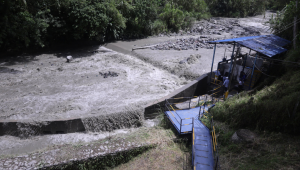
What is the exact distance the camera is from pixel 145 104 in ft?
37.4

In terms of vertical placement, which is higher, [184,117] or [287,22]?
[287,22]

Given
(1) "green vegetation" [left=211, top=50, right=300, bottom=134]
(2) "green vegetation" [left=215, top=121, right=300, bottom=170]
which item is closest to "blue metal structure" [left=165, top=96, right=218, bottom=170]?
(2) "green vegetation" [left=215, top=121, right=300, bottom=170]

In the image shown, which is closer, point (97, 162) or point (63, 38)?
point (97, 162)

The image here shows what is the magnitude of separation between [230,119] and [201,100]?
11.1 ft

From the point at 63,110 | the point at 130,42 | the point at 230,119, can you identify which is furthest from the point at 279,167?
the point at 130,42

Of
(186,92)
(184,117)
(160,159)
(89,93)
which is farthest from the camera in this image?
(186,92)

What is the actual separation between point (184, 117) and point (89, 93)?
6144 millimetres

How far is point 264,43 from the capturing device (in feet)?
44.1

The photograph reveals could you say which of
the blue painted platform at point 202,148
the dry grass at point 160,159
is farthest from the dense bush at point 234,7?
the dry grass at point 160,159

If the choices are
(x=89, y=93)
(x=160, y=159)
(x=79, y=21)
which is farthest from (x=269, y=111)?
(x=79, y=21)

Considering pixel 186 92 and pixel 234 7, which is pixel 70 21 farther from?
pixel 234 7

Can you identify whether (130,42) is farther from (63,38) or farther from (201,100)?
(201,100)

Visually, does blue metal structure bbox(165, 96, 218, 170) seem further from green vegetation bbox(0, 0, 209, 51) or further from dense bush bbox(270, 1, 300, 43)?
green vegetation bbox(0, 0, 209, 51)

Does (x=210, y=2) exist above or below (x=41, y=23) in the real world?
above
